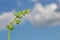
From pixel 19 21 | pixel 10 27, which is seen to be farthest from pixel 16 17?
pixel 10 27

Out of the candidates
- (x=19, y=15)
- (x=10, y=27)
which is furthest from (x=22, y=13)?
(x=10, y=27)

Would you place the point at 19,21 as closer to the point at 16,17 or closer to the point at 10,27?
the point at 16,17

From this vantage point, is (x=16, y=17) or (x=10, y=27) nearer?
(x=10, y=27)

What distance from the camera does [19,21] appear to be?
234 inches

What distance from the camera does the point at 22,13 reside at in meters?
5.76

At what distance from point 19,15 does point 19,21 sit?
1.37 feet

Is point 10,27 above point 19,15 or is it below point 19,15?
below

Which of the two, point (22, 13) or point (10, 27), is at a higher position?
point (22, 13)

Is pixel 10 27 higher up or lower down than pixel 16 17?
lower down

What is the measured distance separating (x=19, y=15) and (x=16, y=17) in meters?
0.28

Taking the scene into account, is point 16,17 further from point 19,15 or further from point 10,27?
point 10,27

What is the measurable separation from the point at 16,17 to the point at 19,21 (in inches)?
10.8

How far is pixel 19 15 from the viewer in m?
5.67

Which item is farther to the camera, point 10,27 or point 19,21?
point 19,21
